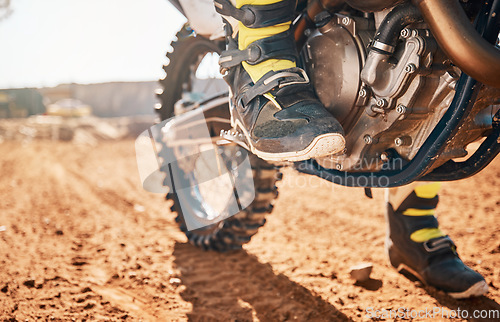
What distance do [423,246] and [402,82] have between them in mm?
1029

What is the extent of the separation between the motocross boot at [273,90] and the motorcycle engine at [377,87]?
0.10m

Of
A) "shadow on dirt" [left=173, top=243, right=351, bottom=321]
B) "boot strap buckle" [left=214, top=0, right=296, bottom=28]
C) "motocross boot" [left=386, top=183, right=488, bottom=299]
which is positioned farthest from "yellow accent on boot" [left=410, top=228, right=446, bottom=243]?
"boot strap buckle" [left=214, top=0, right=296, bottom=28]

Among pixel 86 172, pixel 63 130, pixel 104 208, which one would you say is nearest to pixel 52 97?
pixel 63 130

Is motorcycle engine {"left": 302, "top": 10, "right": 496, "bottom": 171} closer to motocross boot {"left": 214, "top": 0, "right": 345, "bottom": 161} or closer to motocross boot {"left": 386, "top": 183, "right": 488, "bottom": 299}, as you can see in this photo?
motocross boot {"left": 214, "top": 0, "right": 345, "bottom": 161}

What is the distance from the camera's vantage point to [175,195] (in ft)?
8.43

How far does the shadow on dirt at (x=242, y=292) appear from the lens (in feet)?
5.26

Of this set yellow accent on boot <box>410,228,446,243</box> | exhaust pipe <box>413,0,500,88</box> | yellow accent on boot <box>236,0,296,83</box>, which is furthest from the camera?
yellow accent on boot <box>410,228,446,243</box>

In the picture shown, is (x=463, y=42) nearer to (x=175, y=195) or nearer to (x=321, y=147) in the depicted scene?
(x=321, y=147)

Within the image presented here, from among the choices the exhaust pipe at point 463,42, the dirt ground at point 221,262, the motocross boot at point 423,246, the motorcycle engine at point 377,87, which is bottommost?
the dirt ground at point 221,262

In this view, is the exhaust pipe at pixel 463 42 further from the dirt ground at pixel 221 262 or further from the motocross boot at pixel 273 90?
the dirt ground at pixel 221 262

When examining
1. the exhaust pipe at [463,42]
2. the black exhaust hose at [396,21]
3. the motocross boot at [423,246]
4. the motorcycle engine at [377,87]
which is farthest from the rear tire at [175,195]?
the exhaust pipe at [463,42]

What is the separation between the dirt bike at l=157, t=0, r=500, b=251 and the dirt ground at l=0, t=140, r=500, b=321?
698 mm

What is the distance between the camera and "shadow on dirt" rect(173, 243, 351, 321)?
1.60 meters

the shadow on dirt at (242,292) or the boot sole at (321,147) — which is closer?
the boot sole at (321,147)
